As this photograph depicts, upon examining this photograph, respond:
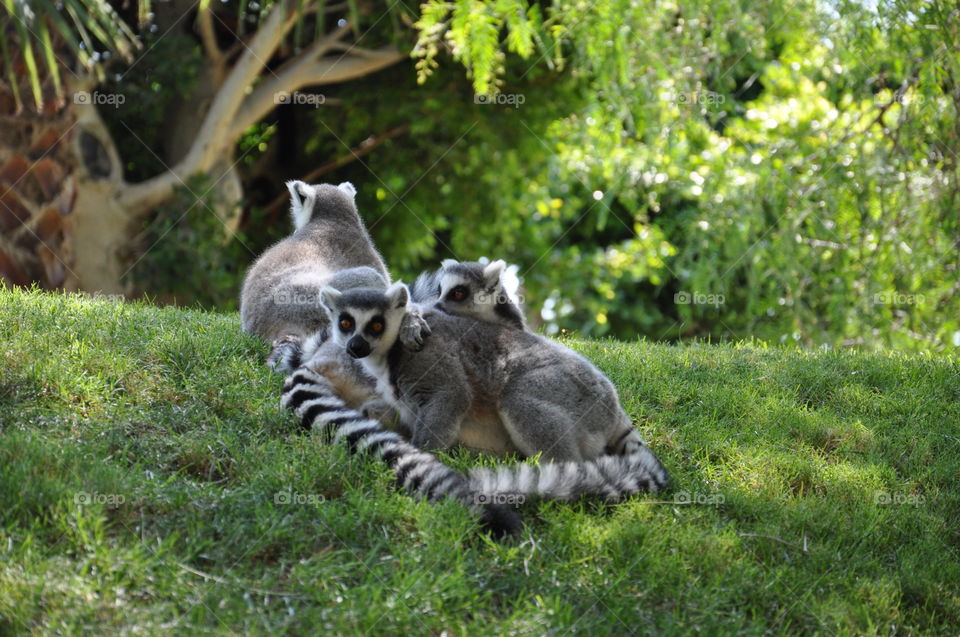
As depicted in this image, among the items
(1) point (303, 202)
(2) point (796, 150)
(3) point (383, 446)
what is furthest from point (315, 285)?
(2) point (796, 150)

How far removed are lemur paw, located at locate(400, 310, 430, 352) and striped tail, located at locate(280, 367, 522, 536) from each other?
17.3 inches

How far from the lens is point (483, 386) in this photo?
4.93 meters

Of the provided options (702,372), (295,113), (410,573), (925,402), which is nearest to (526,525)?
(410,573)

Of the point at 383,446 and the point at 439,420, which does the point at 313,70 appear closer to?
the point at 439,420

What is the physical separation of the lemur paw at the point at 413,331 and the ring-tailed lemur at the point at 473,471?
18.1 inches

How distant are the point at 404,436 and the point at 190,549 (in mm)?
1538

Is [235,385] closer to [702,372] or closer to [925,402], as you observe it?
[702,372]

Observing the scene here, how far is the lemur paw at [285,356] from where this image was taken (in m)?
5.44

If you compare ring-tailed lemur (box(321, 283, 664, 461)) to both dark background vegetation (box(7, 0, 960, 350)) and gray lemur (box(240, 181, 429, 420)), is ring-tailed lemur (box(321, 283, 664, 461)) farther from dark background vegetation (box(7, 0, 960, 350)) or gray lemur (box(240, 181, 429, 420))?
A: dark background vegetation (box(7, 0, 960, 350))

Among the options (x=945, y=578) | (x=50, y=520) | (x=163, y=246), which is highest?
(x=50, y=520)

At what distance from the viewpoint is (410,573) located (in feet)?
12.1

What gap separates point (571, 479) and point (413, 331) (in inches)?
46.5

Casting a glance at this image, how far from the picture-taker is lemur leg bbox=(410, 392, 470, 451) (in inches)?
186

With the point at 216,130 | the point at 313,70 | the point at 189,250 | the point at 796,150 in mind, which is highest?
the point at 313,70
